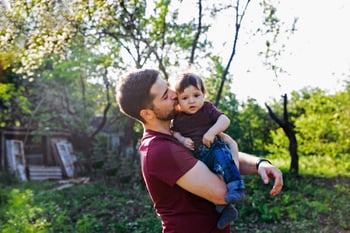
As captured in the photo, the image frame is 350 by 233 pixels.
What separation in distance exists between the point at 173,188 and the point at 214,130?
328mm

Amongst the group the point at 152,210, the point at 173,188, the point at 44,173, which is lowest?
the point at 44,173

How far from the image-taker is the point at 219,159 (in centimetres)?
196

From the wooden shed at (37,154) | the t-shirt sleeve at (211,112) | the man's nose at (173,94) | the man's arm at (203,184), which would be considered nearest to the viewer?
the man's arm at (203,184)

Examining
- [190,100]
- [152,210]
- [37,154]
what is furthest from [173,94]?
[37,154]

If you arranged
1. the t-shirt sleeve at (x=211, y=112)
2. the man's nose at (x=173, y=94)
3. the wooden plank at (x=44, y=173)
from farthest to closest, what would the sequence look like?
the wooden plank at (x=44, y=173), the t-shirt sleeve at (x=211, y=112), the man's nose at (x=173, y=94)

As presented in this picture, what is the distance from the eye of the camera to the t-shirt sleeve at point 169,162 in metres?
1.86

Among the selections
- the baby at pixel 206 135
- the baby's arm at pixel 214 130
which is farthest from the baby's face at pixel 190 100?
the baby's arm at pixel 214 130

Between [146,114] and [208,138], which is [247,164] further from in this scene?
[146,114]

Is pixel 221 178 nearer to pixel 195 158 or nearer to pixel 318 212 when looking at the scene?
pixel 195 158

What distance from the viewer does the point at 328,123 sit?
10.2 m

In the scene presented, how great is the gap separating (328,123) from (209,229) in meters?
8.88

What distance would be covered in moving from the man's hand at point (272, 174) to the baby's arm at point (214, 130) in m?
0.24

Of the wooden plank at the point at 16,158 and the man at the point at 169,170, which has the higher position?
the man at the point at 169,170

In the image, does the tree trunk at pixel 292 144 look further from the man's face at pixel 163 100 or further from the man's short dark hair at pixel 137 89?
the man's short dark hair at pixel 137 89
